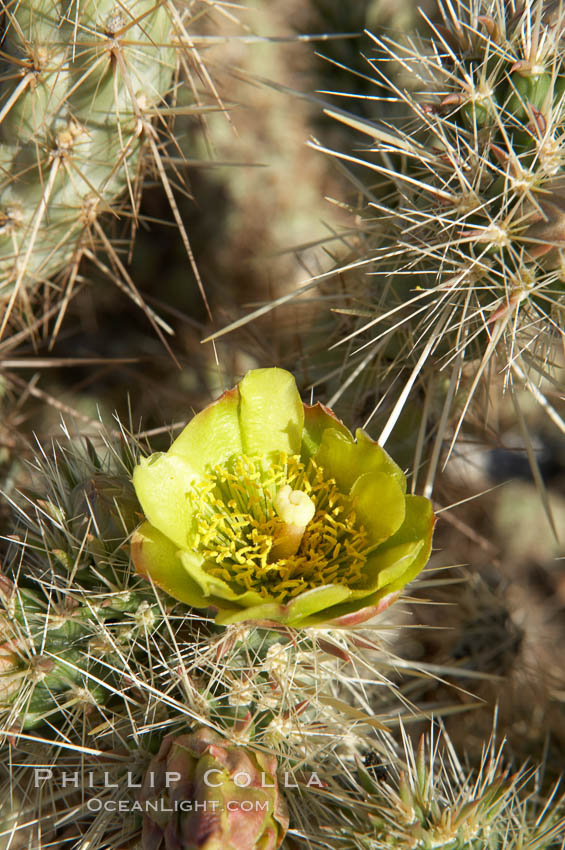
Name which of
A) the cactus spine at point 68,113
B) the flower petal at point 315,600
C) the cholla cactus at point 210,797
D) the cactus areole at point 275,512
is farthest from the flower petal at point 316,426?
the cactus spine at point 68,113

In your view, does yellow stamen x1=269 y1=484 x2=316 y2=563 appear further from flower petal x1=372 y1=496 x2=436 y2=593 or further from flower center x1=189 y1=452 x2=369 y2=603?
flower petal x1=372 y1=496 x2=436 y2=593

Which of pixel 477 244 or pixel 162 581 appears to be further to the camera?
pixel 477 244

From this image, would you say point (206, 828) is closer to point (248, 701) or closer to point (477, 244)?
point (248, 701)

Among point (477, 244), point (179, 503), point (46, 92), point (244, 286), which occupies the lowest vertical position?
point (244, 286)

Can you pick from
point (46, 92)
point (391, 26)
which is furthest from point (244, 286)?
point (46, 92)

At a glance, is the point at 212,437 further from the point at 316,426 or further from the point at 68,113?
the point at 68,113
